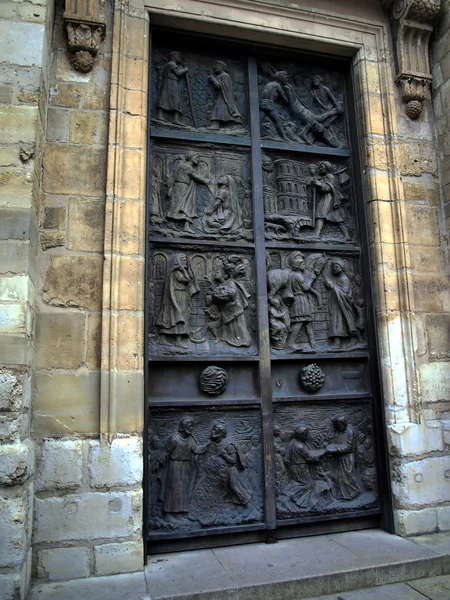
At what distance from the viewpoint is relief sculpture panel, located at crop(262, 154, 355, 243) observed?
15.4ft

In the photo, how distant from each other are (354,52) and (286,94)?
811mm

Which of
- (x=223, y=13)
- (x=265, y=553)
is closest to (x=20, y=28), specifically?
(x=223, y=13)

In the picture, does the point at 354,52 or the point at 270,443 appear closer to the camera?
the point at 270,443

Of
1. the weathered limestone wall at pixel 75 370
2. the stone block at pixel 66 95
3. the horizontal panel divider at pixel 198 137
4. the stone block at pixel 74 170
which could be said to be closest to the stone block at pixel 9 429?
the weathered limestone wall at pixel 75 370

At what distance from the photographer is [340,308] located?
4.57 metres

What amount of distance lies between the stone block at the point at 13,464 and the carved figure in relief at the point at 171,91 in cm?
315

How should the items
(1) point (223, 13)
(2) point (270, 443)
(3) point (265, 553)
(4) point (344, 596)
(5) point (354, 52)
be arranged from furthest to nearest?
(5) point (354, 52) → (1) point (223, 13) → (2) point (270, 443) → (3) point (265, 553) → (4) point (344, 596)

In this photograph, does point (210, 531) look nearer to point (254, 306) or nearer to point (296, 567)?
point (296, 567)

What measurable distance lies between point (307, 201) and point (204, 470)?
2708 mm

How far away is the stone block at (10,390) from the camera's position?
3049 mm

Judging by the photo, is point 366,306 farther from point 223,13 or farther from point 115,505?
point 223,13

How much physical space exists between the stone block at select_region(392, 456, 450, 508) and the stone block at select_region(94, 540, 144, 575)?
2202 millimetres

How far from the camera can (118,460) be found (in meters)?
3.55

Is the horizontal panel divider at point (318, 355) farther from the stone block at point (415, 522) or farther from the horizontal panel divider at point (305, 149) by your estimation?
the horizontal panel divider at point (305, 149)
